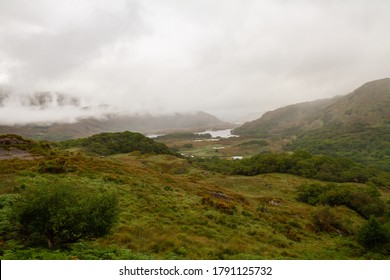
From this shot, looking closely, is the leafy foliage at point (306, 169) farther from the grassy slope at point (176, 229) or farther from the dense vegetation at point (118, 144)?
the grassy slope at point (176, 229)

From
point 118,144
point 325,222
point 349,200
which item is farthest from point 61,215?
point 118,144

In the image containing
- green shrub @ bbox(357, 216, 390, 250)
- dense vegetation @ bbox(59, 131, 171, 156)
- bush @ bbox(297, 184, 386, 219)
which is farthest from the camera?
dense vegetation @ bbox(59, 131, 171, 156)

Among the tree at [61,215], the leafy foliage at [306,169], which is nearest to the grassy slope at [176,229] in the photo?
the tree at [61,215]

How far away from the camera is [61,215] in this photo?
50.0ft

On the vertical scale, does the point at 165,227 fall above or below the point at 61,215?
below

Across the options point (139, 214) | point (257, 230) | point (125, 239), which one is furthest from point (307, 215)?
point (125, 239)

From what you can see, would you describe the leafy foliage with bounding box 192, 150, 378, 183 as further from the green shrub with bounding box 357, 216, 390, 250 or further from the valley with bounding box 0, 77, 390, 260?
the green shrub with bounding box 357, 216, 390, 250

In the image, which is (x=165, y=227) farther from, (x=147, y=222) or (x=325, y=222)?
(x=325, y=222)

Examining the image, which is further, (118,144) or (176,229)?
(118,144)

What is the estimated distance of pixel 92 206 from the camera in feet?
54.0

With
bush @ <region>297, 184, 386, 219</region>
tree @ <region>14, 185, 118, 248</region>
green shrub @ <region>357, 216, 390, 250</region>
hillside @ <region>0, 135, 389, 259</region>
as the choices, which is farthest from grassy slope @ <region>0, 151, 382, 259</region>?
bush @ <region>297, 184, 386, 219</region>

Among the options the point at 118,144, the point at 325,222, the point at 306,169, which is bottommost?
the point at 306,169

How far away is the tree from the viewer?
50.5 feet
